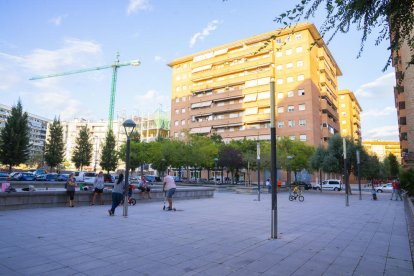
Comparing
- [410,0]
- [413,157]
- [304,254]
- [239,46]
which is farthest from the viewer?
[239,46]

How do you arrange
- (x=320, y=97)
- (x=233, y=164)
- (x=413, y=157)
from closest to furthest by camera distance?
(x=413, y=157) < (x=233, y=164) < (x=320, y=97)

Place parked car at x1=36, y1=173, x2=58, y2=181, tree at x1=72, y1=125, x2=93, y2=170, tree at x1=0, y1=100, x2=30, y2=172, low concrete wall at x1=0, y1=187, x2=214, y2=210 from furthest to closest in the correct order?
tree at x1=72, y1=125, x2=93, y2=170, tree at x1=0, y1=100, x2=30, y2=172, parked car at x1=36, y1=173, x2=58, y2=181, low concrete wall at x1=0, y1=187, x2=214, y2=210

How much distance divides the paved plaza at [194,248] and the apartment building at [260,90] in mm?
48430

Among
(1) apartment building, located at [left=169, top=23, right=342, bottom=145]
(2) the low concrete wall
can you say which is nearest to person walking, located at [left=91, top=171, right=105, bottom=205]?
(2) the low concrete wall

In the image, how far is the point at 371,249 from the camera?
20.5 ft

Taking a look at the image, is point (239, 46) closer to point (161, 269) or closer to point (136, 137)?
point (136, 137)

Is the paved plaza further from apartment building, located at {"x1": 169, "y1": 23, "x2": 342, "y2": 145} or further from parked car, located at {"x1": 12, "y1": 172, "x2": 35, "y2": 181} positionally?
A: apartment building, located at {"x1": 169, "y1": 23, "x2": 342, "y2": 145}

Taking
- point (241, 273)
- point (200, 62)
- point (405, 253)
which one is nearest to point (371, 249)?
point (405, 253)

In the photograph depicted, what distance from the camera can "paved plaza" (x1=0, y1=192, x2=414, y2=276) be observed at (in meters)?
4.66

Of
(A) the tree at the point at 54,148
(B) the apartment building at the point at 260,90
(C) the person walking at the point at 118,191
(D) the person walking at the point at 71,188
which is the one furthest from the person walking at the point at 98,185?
(B) the apartment building at the point at 260,90

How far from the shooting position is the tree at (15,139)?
39.2 meters

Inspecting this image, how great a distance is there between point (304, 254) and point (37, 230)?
649cm

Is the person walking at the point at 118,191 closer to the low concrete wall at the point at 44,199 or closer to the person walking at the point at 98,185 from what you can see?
the person walking at the point at 98,185

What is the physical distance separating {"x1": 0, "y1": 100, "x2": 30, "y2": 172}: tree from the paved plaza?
35774 millimetres
